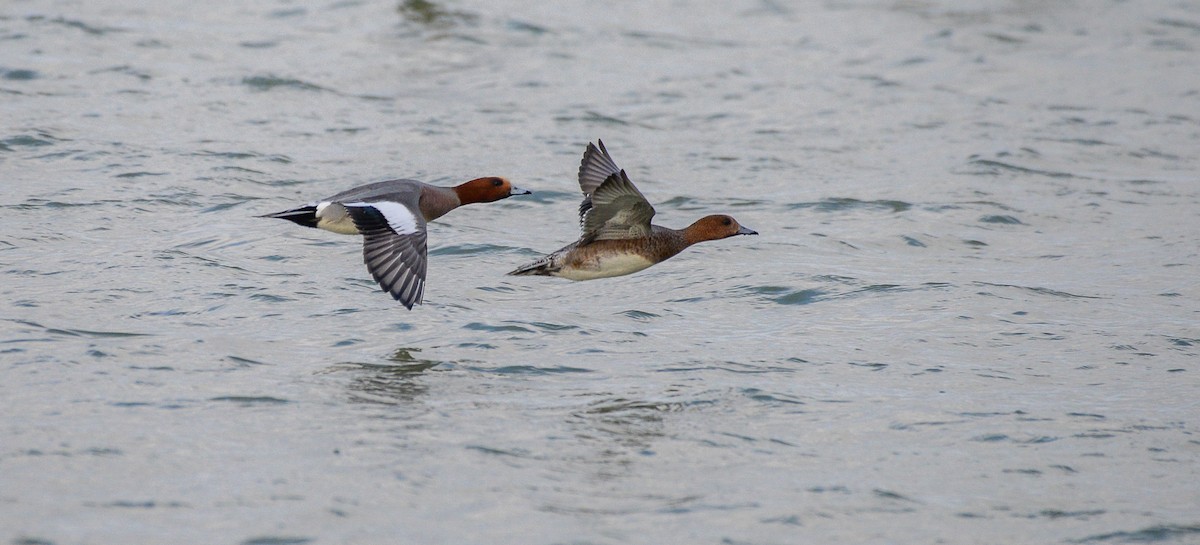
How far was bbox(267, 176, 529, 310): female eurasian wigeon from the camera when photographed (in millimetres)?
7258

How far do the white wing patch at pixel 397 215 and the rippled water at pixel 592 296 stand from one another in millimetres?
541

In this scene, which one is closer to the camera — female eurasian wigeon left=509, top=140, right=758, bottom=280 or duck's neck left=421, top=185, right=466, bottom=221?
female eurasian wigeon left=509, top=140, right=758, bottom=280

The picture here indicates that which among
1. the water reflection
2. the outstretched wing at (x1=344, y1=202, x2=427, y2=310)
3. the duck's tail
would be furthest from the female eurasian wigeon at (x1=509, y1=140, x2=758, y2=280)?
the duck's tail

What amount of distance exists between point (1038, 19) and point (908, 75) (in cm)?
382

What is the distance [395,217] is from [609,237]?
1162 mm

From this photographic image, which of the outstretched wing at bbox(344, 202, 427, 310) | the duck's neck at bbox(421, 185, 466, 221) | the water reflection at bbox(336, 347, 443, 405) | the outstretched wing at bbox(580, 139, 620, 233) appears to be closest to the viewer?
the water reflection at bbox(336, 347, 443, 405)

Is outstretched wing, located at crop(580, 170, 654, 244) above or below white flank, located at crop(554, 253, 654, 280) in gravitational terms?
above

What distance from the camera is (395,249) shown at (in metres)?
7.40

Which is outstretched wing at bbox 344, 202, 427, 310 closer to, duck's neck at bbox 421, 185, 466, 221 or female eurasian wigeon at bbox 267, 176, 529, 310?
female eurasian wigeon at bbox 267, 176, 529, 310

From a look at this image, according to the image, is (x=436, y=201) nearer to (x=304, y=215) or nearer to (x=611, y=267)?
(x=304, y=215)

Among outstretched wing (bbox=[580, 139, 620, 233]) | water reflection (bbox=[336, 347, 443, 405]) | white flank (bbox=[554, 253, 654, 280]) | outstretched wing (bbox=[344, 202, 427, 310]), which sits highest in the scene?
outstretched wing (bbox=[580, 139, 620, 233])

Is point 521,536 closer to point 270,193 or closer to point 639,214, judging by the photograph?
point 639,214

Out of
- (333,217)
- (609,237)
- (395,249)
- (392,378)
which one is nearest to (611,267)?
(609,237)

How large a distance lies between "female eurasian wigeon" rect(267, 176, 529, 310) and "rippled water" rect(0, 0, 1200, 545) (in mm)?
376
